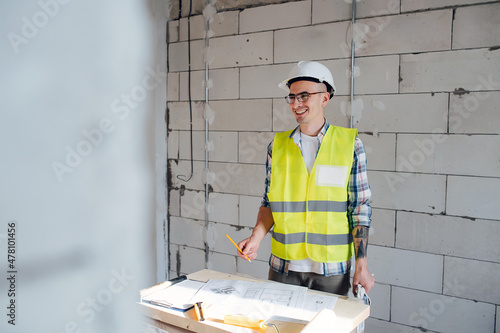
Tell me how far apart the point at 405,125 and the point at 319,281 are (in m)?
1.19

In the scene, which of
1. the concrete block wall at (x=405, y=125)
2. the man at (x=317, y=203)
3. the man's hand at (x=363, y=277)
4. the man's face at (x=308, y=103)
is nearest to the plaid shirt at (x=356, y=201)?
the man at (x=317, y=203)

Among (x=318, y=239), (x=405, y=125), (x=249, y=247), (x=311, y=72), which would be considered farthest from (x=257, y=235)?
(x=405, y=125)

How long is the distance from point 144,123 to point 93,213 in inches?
5.9

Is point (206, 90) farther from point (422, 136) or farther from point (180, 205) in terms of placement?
point (422, 136)

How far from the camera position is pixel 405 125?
2.34 metres

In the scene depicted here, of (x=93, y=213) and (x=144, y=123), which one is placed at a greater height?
(x=144, y=123)

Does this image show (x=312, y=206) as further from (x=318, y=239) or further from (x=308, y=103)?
(x=308, y=103)

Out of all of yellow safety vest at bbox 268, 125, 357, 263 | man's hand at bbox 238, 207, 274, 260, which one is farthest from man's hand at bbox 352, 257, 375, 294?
man's hand at bbox 238, 207, 274, 260

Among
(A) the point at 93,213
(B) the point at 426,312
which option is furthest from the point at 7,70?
(B) the point at 426,312

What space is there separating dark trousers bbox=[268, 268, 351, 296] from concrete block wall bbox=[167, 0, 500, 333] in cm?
90

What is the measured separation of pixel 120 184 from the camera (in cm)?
52

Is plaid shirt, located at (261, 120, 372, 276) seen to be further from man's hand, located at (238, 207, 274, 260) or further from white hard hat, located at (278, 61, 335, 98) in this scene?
white hard hat, located at (278, 61, 335, 98)

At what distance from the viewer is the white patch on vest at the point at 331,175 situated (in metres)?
1.62

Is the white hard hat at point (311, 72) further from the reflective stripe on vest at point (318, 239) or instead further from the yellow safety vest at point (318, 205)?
the reflective stripe on vest at point (318, 239)
